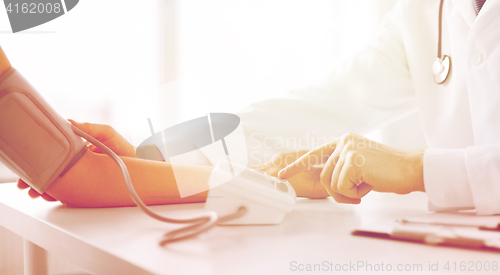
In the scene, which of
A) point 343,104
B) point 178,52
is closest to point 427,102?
point 343,104

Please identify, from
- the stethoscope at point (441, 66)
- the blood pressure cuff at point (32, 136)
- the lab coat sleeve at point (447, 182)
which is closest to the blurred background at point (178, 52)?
the stethoscope at point (441, 66)

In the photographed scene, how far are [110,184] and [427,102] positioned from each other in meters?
0.77

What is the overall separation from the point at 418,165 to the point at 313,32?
1.07 metres

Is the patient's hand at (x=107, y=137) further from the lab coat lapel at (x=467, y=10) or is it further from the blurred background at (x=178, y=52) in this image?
the lab coat lapel at (x=467, y=10)

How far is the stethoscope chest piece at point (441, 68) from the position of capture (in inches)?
28.7

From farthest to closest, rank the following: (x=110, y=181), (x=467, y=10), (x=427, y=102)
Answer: (x=427, y=102), (x=467, y=10), (x=110, y=181)

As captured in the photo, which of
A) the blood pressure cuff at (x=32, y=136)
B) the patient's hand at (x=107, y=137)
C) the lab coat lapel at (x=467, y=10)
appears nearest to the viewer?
the blood pressure cuff at (x=32, y=136)

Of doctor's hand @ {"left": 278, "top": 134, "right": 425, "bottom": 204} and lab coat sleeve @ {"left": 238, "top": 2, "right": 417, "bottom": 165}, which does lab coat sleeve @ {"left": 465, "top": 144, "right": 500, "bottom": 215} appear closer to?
doctor's hand @ {"left": 278, "top": 134, "right": 425, "bottom": 204}

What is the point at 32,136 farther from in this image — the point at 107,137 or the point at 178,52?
the point at 178,52

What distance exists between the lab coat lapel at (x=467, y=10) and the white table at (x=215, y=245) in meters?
0.50

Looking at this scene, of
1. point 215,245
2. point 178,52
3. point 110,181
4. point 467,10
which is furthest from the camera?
point 178,52

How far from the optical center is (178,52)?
1966 millimetres

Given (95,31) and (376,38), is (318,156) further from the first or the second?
(95,31)

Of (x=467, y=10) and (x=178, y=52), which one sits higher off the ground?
(x=467, y=10)
